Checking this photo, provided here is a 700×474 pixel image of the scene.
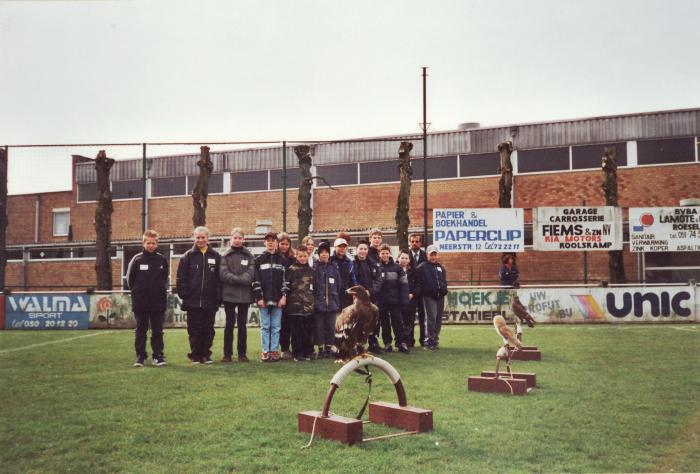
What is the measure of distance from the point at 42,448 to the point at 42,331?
12777 mm

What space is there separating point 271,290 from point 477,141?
19354 millimetres

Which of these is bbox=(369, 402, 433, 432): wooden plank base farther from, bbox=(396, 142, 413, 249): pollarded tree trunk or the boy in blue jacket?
bbox=(396, 142, 413, 249): pollarded tree trunk

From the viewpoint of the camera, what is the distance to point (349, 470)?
414 cm

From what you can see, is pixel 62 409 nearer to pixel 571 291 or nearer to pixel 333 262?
pixel 333 262

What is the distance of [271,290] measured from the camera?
31.5 ft

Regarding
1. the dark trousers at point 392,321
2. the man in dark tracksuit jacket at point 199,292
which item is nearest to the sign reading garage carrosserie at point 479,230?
the dark trousers at point 392,321

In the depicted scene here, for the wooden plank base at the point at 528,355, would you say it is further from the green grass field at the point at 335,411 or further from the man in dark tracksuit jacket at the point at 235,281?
the man in dark tracksuit jacket at the point at 235,281

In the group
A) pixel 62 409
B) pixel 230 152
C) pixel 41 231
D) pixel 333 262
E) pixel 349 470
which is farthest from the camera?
pixel 41 231

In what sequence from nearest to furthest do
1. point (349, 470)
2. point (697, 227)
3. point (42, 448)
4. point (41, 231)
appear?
point (349, 470), point (42, 448), point (697, 227), point (41, 231)

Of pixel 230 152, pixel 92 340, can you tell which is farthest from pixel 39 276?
pixel 92 340

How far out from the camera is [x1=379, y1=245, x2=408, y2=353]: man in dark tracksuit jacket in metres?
10.5

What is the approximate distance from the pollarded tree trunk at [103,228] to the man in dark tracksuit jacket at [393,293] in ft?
41.9

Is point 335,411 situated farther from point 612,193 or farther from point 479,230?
point 612,193

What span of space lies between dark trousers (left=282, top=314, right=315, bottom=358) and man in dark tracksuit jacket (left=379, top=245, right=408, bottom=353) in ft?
4.20
